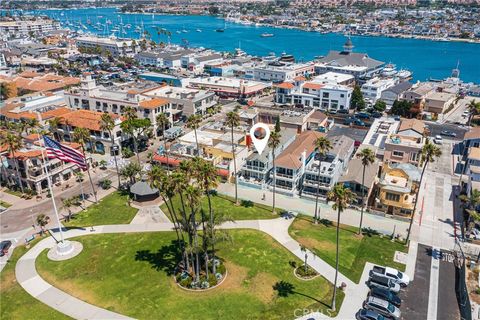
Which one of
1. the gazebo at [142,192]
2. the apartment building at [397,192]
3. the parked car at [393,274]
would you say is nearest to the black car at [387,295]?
the parked car at [393,274]

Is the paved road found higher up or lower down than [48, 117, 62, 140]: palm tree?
lower down

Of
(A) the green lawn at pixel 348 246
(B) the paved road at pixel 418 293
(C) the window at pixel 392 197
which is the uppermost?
(C) the window at pixel 392 197

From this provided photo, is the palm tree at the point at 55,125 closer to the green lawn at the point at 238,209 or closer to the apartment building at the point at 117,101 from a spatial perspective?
the apartment building at the point at 117,101

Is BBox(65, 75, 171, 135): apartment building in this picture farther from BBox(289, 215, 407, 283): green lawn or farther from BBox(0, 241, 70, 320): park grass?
BBox(0, 241, 70, 320): park grass

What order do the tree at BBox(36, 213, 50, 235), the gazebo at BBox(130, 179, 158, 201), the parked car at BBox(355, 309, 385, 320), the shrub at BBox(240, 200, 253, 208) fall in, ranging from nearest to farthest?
the parked car at BBox(355, 309, 385, 320)
the tree at BBox(36, 213, 50, 235)
the shrub at BBox(240, 200, 253, 208)
the gazebo at BBox(130, 179, 158, 201)

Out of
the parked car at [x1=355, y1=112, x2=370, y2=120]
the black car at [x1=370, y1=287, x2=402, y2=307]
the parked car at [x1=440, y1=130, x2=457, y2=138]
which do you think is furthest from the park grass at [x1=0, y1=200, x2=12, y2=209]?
the parked car at [x1=440, y1=130, x2=457, y2=138]

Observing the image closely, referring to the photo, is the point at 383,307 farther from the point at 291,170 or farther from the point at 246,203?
the point at 291,170
